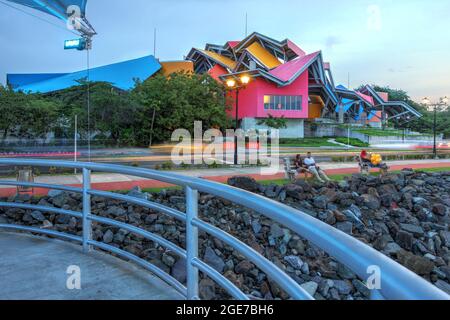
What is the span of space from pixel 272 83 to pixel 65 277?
47.4m

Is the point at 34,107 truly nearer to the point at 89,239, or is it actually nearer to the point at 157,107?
the point at 157,107

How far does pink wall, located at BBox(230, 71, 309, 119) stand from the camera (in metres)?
48.2

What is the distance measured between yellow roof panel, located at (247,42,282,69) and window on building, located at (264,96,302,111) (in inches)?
538

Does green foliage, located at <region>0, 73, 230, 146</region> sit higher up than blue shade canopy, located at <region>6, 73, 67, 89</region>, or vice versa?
blue shade canopy, located at <region>6, 73, 67, 89</region>

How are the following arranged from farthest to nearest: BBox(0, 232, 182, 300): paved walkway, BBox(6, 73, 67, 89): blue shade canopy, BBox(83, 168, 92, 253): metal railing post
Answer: BBox(6, 73, 67, 89): blue shade canopy
BBox(83, 168, 92, 253): metal railing post
BBox(0, 232, 182, 300): paved walkway

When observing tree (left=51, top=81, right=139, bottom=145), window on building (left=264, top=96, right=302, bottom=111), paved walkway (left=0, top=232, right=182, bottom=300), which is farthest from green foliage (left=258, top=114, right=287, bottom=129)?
paved walkway (left=0, top=232, right=182, bottom=300)

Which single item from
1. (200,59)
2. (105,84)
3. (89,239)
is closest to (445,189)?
(89,239)

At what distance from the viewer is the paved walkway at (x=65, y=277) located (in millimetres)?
2939

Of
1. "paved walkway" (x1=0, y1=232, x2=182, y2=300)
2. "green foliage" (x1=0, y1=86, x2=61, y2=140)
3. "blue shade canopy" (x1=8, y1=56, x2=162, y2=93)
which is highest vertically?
"blue shade canopy" (x1=8, y1=56, x2=162, y2=93)

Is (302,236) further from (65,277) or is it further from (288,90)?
(288,90)

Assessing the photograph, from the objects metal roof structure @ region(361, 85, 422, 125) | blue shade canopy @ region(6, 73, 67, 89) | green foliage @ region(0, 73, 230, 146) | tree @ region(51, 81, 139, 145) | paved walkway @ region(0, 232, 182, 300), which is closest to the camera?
paved walkway @ region(0, 232, 182, 300)

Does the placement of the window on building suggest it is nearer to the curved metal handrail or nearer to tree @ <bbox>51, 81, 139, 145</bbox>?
tree @ <bbox>51, 81, 139, 145</bbox>

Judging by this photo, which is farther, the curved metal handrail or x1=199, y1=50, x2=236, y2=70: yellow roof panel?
x1=199, y1=50, x2=236, y2=70: yellow roof panel

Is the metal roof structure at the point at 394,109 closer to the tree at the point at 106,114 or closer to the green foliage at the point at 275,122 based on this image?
the green foliage at the point at 275,122
